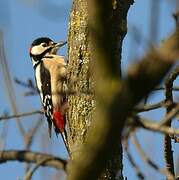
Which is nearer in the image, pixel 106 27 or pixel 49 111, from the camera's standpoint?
pixel 106 27

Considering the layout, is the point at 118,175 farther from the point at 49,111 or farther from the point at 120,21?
the point at 49,111

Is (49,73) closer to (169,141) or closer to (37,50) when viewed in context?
(37,50)

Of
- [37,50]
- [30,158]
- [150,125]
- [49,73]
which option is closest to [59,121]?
[49,73]

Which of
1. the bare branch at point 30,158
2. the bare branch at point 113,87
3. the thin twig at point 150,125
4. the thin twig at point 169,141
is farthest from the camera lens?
the thin twig at point 169,141

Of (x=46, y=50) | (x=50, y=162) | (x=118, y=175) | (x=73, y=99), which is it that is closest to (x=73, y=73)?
(x=73, y=99)

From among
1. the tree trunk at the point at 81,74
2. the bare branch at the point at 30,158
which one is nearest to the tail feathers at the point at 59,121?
the tree trunk at the point at 81,74

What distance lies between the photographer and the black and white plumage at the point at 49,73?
5762mm

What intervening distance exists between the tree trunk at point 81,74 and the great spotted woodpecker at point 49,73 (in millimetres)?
1836

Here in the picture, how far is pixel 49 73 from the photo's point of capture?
20.4 ft

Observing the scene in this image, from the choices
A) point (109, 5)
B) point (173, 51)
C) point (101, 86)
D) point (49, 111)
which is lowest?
point (49, 111)

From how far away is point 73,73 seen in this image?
368cm

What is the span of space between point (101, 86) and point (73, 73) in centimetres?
197

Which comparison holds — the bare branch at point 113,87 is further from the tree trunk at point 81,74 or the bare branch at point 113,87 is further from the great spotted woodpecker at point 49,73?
the great spotted woodpecker at point 49,73

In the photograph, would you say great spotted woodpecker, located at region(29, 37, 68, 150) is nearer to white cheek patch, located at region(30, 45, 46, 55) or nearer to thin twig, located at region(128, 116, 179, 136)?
white cheek patch, located at region(30, 45, 46, 55)
